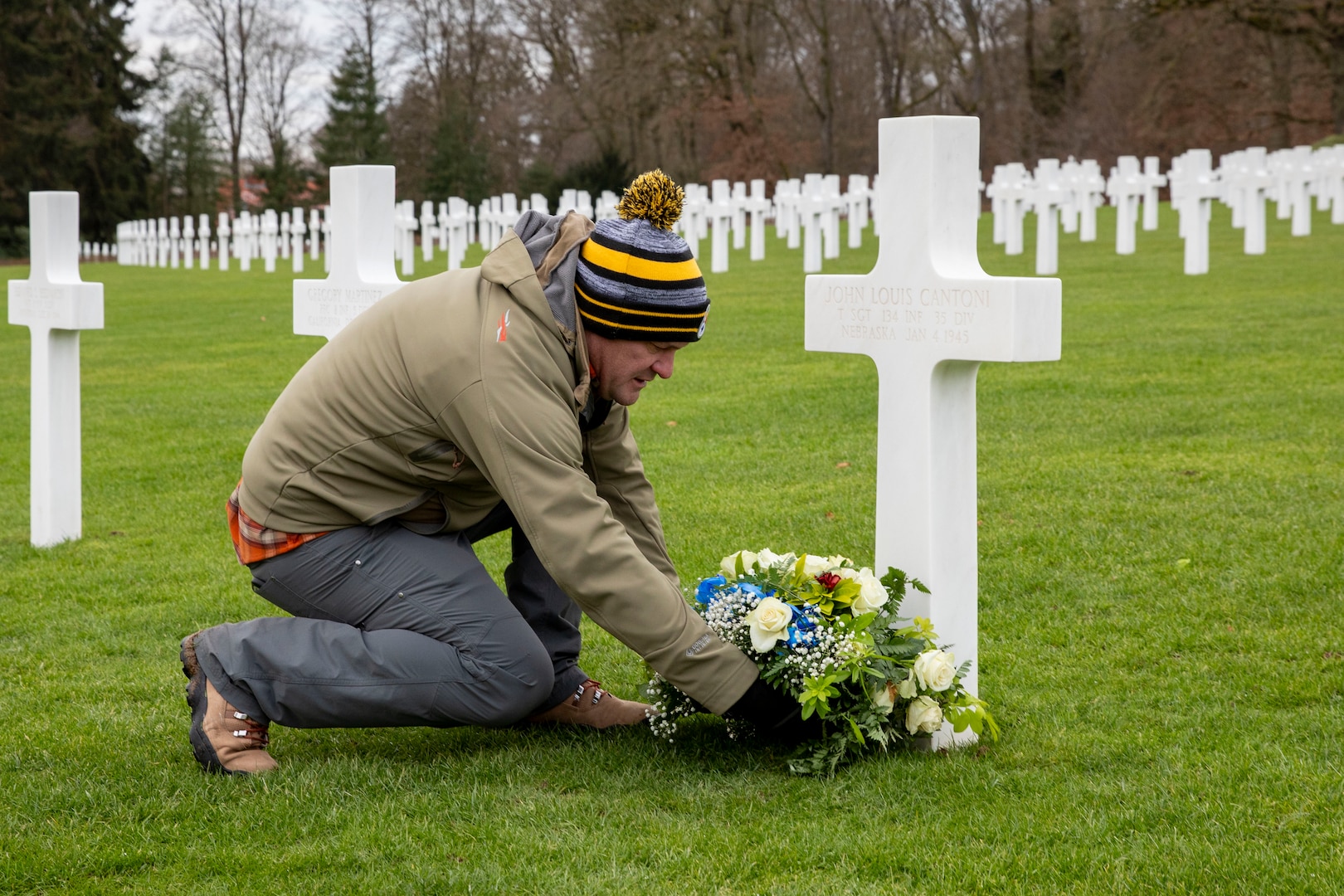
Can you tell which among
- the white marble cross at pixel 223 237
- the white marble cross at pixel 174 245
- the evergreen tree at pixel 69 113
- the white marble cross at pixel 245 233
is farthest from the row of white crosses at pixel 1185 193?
the evergreen tree at pixel 69 113

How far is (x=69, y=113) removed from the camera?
46.5 m

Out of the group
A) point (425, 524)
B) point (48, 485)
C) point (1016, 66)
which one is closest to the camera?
point (425, 524)

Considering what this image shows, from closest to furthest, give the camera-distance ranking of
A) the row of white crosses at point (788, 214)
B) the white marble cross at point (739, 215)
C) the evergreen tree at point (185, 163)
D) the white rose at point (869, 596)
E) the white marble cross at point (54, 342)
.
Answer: the white rose at point (869, 596) → the white marble cross at point (54, 342) → the row of white crosses at point (788, 214) → the white marble cross at point (739, 215) → the evergreen tree at point (185, 163)

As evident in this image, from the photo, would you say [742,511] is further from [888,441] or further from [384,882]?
[384,882]

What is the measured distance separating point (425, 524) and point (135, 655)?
1.52 meters

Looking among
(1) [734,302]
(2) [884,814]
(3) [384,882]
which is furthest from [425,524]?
(1) [734,302]

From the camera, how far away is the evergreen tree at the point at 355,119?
43062 mm

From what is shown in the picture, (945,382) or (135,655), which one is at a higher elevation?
(945,382)

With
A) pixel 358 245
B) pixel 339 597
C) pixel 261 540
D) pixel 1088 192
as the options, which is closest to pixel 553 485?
pixel 339 597

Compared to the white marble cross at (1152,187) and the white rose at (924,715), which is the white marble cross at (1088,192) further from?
the white rose at (924,715)

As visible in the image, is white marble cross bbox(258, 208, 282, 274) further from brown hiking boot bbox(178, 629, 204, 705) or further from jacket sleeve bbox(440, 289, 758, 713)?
jacket sleeve bbox(440, 289, 758, 713)

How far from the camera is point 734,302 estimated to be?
48.8ft

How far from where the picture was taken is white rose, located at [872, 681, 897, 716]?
124 inches

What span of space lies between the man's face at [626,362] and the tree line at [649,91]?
2858 centimetres
